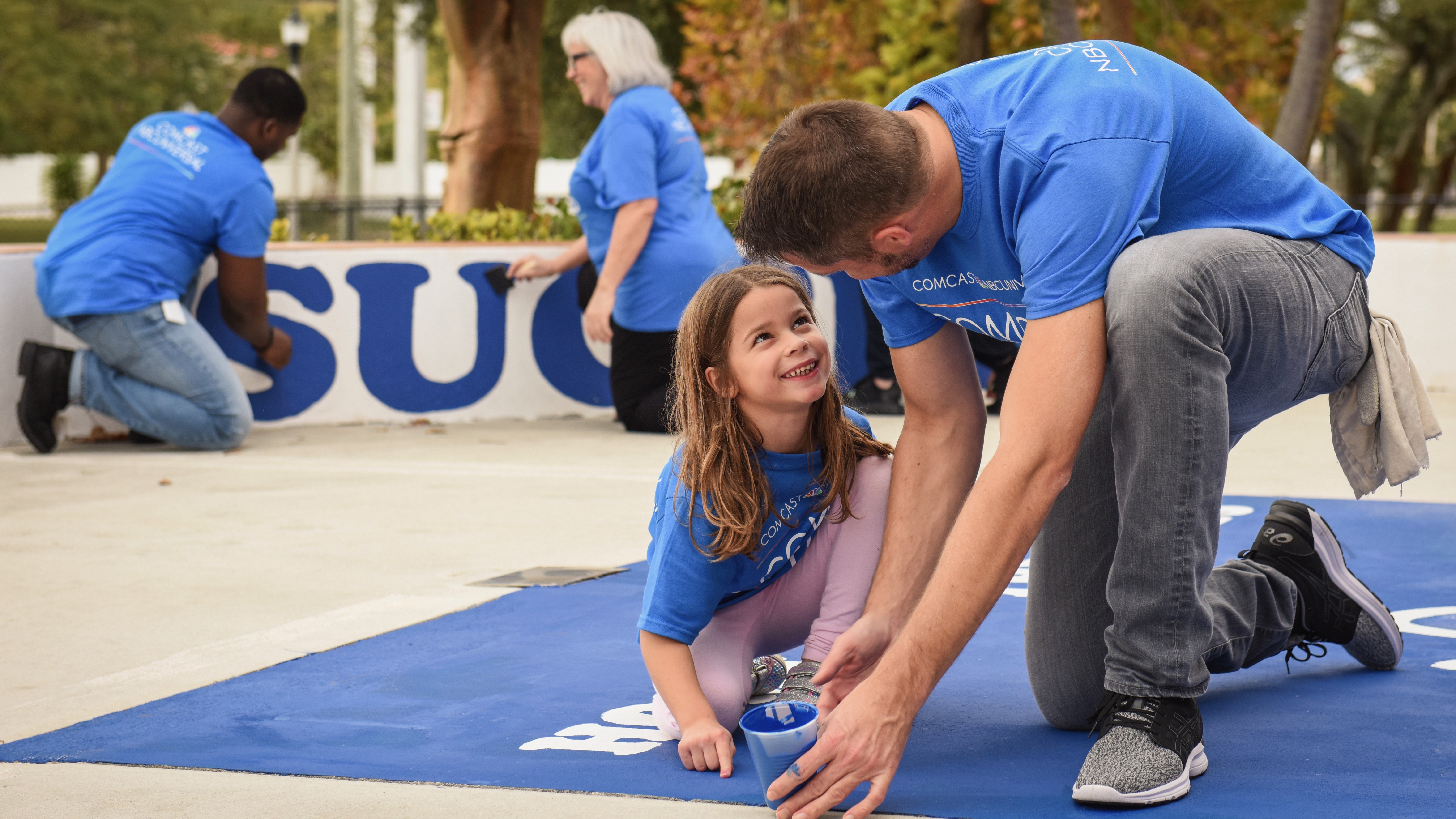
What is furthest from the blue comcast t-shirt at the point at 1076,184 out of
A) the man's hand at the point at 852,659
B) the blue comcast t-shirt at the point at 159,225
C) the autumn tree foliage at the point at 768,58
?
the autumn tree foliage at the point at 768,58

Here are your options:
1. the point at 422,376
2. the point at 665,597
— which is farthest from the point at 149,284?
the point at 665,597

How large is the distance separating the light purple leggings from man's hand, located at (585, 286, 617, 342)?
3950 millimetres

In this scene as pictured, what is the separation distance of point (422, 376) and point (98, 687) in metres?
4.83

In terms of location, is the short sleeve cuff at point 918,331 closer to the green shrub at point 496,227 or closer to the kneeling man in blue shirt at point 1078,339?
the kneeling man in blue shirt at point 1078,339

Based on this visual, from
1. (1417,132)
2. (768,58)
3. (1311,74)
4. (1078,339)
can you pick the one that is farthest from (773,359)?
(1417,132)

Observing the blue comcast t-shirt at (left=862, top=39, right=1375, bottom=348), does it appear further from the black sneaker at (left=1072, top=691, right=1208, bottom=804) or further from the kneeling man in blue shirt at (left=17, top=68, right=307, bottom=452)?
the kneeling man in blue shirt at (left=17, top=68, right=307, bottom=452)

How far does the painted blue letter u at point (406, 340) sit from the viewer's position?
25.2 ft

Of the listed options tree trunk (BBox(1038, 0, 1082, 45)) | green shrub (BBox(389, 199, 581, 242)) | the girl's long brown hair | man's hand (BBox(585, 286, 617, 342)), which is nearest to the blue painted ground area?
the girl's long brown hair

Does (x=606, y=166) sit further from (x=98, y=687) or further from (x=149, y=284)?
(x=98, y=687)

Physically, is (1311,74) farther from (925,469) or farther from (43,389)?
(925,469)

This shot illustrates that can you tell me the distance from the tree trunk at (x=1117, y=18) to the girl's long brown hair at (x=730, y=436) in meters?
8.58

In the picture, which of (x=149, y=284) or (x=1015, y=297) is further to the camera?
(x=149, y=284)

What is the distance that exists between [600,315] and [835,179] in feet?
14.9

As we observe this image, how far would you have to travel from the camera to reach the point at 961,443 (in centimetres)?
265
